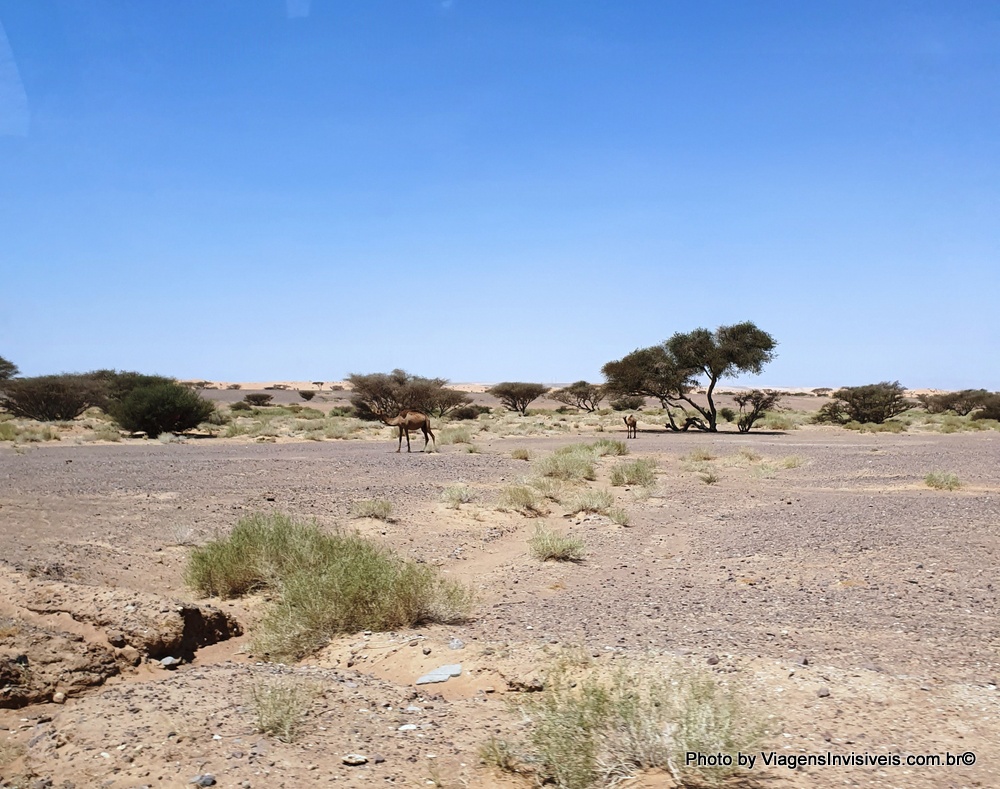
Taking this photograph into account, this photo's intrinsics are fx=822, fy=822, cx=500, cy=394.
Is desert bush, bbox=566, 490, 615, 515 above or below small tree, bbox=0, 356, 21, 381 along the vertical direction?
below

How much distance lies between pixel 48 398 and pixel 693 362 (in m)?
38.6

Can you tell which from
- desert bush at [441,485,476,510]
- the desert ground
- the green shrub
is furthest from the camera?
the green shrub

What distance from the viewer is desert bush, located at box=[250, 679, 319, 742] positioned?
5266 millimetres

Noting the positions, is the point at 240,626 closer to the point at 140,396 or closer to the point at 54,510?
the point at 54,510

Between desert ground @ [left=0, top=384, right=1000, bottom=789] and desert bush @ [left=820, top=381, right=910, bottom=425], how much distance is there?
36.3m

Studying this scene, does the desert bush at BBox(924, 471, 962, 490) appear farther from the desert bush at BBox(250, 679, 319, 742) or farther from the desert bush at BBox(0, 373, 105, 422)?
the desert bush at BBox(0, 373, 105, 422)

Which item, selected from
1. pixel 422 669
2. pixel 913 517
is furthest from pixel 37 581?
pixel 913 517

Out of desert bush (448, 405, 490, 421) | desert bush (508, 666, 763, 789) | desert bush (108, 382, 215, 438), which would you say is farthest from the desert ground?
desert bush (448, 405, 490, 421)

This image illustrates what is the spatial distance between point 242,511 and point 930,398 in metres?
76.4

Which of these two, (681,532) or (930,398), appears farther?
(930,398)

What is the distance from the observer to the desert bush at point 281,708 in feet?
17.3

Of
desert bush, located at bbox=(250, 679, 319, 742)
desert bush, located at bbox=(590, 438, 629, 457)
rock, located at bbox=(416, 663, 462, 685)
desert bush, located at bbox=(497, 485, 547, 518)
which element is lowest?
rock, located at bbox=(416, 663, 462, 685)

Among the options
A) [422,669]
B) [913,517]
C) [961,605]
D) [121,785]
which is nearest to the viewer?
[121,785]

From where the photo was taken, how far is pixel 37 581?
8.66 metres
